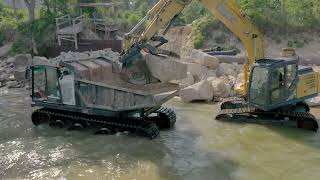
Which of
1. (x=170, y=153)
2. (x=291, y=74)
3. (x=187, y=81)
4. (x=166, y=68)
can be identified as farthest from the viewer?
(x=187, y=81)

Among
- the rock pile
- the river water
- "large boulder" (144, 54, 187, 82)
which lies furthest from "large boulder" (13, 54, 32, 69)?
"large boulder" (144, 54, 187, 82)

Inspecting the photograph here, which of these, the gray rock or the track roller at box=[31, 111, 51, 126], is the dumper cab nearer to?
the track roller at box=[31, 111, 51, 126]

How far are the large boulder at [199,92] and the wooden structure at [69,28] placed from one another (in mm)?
11554

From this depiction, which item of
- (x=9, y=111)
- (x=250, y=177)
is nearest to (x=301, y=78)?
(x=250, y=177)

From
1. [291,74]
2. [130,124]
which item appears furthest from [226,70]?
[130,124]

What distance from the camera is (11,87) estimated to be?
64.5ft

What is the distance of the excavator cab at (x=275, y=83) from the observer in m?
11.6

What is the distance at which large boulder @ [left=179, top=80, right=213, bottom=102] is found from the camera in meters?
15.3

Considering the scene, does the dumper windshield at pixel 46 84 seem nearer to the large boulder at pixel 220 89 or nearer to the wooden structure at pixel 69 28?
the large boulder at pixel 220 89

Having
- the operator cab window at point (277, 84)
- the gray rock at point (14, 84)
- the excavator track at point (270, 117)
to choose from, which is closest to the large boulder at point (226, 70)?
the excavator track at point (270, 117)

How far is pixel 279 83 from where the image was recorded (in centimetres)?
1175

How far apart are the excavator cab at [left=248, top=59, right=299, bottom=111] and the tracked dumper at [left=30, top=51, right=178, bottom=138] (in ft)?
7.71

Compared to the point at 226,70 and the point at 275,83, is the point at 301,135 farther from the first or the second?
the point at 226,70

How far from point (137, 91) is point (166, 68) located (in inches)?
38.8
